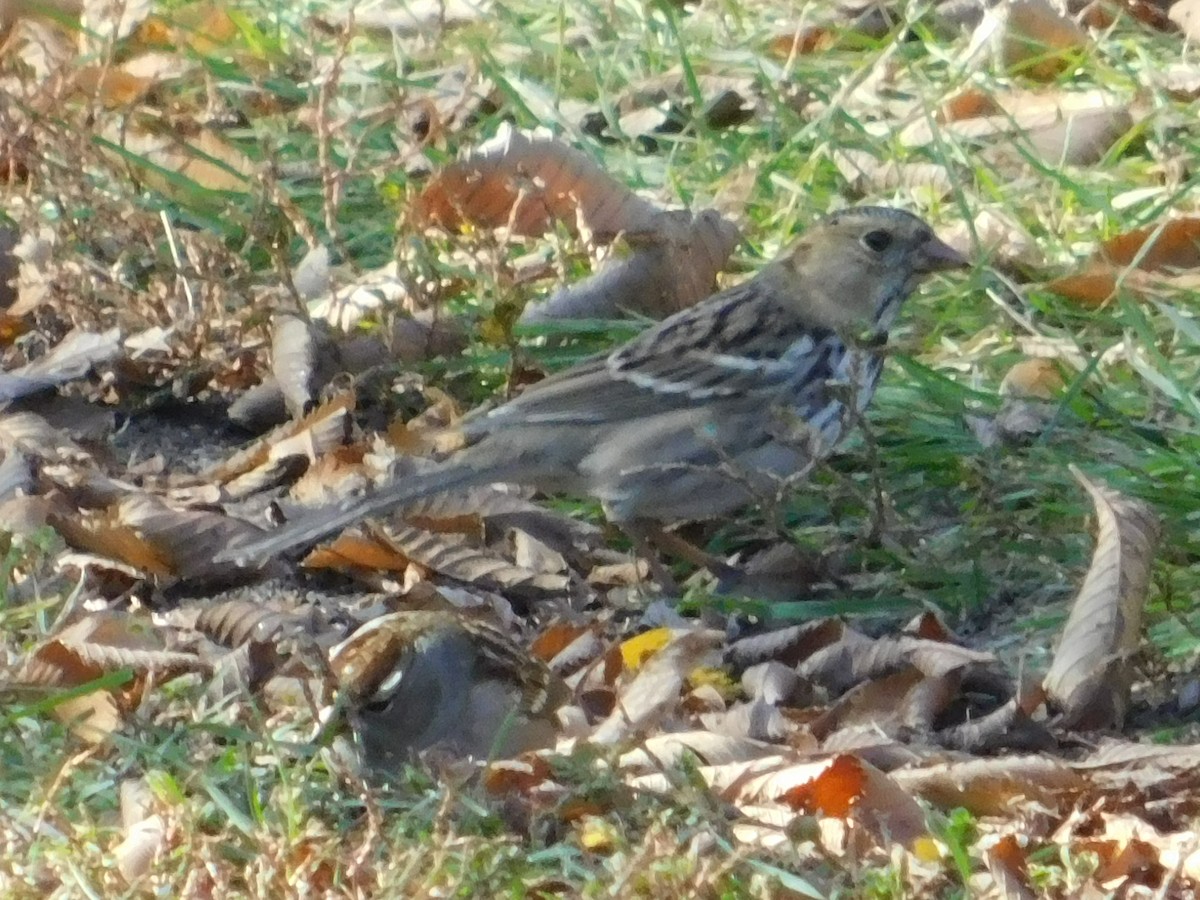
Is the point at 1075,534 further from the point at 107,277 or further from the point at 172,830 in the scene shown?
the point at 107,277

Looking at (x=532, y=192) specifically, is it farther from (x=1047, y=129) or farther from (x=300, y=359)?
(x=1047, y=129)

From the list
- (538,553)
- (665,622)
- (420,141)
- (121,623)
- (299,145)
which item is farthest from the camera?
(299,145)

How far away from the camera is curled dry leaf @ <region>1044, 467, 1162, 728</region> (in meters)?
3.58

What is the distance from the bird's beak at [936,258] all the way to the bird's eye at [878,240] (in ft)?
0.26

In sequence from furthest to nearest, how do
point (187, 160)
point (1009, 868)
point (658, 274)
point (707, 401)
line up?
point (187, 160) < point (658, 274) < point (707, 401) < point (1009, 868)

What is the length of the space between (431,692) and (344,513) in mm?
1020

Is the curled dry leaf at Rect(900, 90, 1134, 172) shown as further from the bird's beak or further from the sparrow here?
the sparrow

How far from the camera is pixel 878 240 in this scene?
505cm

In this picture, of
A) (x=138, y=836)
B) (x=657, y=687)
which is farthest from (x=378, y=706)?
(x=657, y=687)

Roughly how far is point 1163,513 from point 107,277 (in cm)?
266

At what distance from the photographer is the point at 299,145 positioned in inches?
258

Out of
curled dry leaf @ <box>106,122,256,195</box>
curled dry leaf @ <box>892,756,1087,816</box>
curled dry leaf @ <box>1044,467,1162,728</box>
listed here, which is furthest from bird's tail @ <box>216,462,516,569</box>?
curled dry leaf @ <box>106,122,256,195</box>

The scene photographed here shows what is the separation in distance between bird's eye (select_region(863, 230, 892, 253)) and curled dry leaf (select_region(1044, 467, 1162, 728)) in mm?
1316

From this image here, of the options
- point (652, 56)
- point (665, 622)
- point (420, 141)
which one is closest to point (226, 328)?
point (420, 141)
